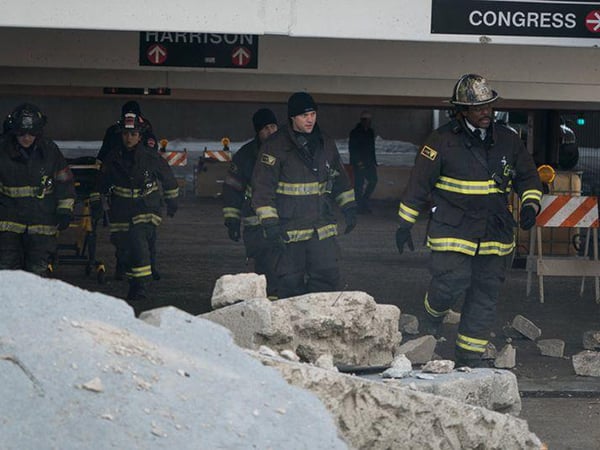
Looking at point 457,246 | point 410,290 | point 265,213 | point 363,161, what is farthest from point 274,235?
point 363,161

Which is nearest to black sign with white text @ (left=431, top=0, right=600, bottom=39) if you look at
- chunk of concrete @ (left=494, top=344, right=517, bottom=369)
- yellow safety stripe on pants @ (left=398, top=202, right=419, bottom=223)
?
yellow safety stripe on pants @ (left=398, top=202, right=419, bottom=223)

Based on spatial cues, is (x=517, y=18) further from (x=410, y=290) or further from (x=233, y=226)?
(x=410, y=290)

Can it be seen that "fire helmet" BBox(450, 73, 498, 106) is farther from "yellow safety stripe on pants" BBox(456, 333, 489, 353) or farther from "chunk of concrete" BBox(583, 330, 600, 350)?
"chunk of concrete" BBox(583, 330, 600, 350)

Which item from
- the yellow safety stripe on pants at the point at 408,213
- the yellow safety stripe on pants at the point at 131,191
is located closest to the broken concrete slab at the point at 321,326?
the yellow safety stripe on pants at the point at 408,213

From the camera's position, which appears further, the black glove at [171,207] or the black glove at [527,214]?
the black glove at [171,207]

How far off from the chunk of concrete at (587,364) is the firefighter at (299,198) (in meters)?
1.86

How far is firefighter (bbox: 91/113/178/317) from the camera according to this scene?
11797 mm

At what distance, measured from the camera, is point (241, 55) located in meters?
11.0

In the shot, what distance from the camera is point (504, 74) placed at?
11.0 metres

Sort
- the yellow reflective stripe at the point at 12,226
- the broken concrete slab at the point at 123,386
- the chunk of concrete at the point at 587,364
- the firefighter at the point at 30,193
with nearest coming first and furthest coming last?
the broken concrete slab at the point at 123,386
the chunk of concrete at the point at 587,364
the firefighter at the point at 30,193
the yellow reflective stripe at the point at 12,226

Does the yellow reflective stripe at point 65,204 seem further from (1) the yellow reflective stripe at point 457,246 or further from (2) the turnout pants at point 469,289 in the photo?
(1) the yellow reflective stripe at point 457,246

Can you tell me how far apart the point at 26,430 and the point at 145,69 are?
6.55 m

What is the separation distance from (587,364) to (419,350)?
5.79 feet

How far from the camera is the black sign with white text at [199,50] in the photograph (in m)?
10.9
